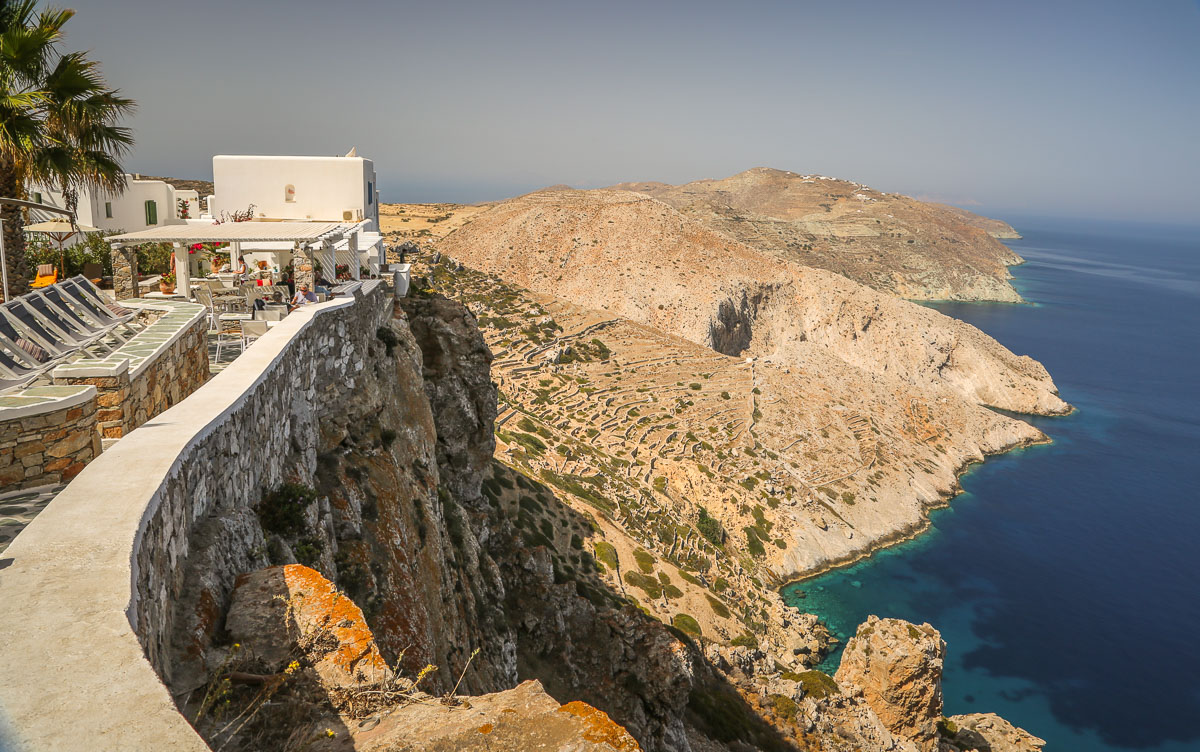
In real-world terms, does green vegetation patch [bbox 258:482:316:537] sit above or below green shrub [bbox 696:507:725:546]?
above

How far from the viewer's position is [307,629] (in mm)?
5008

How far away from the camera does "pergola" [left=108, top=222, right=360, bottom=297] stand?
1340cm

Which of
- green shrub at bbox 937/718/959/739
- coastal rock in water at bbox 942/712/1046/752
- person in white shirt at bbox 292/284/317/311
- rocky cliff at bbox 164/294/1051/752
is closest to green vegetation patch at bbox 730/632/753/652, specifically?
rocky cliff at bbox 164/294/1051/752

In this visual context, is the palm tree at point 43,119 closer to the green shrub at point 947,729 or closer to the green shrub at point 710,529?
the green shrub at point 947,729

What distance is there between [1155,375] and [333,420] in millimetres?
132145

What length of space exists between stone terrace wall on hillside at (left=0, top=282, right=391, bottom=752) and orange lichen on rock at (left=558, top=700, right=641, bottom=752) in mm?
2311

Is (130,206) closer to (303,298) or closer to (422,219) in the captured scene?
(303,298)

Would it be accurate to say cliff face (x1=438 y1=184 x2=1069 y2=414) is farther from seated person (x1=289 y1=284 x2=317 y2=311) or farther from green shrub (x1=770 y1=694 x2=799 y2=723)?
seated person (x1=289 y1=284 x2=317 y2=311)

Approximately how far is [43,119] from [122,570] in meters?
11.3

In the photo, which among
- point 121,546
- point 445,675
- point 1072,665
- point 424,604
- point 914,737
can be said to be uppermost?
point 121,546

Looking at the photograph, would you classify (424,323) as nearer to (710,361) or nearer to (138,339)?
(138,339)

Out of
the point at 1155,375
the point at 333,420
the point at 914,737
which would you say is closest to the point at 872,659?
the point at 914,737

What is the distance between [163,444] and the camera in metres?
5.69

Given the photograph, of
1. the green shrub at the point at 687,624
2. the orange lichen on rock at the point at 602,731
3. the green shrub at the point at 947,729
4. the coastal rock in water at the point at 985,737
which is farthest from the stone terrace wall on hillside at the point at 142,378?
the green shrub at the point at 947,729
